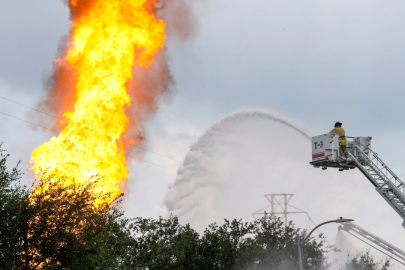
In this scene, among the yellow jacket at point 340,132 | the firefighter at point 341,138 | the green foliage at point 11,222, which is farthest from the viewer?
the yellow jacket at point 340,132

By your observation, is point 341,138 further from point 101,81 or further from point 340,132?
point 101,81

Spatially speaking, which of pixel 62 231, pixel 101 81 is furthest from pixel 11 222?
pixel 101 81

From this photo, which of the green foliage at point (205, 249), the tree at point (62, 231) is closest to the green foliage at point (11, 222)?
the tree at point (62, 231)

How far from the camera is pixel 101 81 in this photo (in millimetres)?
33438

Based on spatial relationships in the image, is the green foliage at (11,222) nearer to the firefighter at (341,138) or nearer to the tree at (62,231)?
the tree at (62,231)

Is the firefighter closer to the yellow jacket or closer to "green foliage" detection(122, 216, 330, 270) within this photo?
the yellow jacket

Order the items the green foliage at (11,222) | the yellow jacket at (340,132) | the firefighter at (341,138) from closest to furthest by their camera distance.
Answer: the green foliage at (11,222), the firefighter at (341,138), the yellow jacket at (340,132)

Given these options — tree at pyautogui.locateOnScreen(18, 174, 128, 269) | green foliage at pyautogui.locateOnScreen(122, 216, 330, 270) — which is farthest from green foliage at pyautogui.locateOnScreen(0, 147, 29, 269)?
green foliage at pyautogui.locateOnScreen(122, 216, 330, 270)

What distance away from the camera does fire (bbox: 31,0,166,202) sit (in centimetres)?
3169

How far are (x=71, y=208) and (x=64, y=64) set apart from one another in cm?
1398

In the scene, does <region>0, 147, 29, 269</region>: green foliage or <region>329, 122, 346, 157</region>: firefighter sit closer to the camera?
<region>0, 147, 29, 269</region>: green foliage

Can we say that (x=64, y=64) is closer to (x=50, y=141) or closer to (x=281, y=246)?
(x=50, y=141)

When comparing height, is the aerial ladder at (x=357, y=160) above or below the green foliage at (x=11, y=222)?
above

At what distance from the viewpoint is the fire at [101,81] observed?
31688 mm
